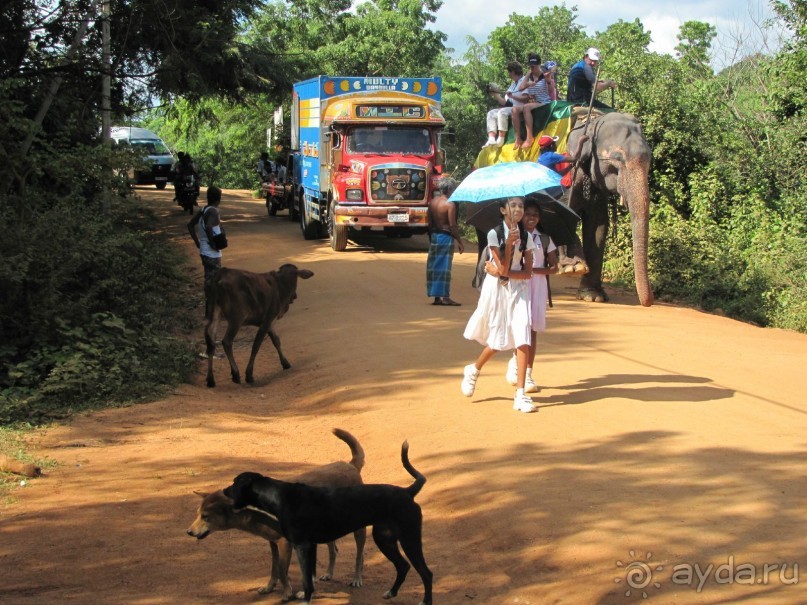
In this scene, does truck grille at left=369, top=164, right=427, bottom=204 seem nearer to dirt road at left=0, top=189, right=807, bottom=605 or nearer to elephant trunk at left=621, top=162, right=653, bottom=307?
elephant trunk at left=621, top=162, right=653, bottom=307

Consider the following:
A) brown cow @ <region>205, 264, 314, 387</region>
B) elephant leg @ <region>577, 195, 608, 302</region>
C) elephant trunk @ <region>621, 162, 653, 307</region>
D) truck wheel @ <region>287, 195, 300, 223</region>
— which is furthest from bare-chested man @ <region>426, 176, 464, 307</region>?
truck wheel @ <region>287, 195, 300, 223</region>

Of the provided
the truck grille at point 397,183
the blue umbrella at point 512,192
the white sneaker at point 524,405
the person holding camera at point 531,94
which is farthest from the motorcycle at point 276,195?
the white sneaker at point 524,405

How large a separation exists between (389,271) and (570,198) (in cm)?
414

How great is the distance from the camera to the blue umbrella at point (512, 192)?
936 centimetres

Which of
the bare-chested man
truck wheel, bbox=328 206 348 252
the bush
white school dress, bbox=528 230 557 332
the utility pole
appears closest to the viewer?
white school dress, bbox=528 230 557 332

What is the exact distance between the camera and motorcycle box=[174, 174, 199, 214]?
29.8 m

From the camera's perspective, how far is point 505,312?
8836 millimetres

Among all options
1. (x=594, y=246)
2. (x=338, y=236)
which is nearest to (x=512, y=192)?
(x=594, y=246)

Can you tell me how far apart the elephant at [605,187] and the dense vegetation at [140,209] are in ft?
8.22

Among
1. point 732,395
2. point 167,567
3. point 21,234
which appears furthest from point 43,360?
point 732,395

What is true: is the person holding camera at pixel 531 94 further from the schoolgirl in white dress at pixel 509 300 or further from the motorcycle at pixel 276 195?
the motorcycle at pixel 276 195

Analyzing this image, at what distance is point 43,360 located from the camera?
10.9 meters

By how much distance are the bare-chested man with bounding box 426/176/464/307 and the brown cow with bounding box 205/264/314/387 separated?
316cm

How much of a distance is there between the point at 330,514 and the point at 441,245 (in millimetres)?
9677
